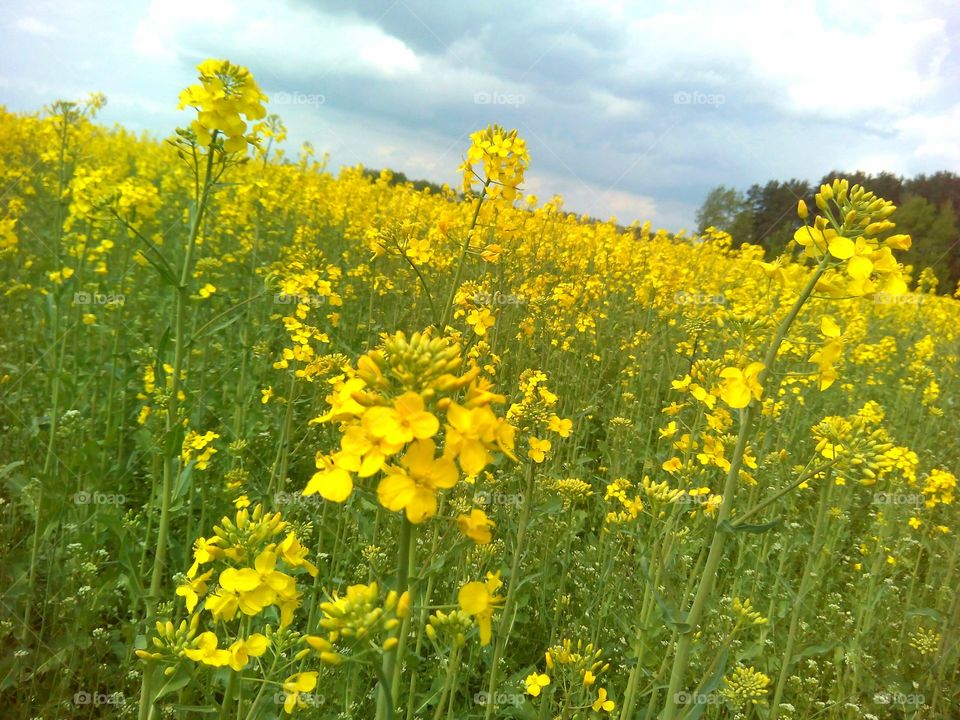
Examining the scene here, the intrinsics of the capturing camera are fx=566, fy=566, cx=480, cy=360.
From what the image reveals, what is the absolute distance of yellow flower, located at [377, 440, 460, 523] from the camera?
1100mm

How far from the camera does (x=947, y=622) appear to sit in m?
3.37

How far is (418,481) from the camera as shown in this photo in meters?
1.14

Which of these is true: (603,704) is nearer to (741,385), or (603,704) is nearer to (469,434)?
(741,385)

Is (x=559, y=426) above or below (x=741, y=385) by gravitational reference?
below

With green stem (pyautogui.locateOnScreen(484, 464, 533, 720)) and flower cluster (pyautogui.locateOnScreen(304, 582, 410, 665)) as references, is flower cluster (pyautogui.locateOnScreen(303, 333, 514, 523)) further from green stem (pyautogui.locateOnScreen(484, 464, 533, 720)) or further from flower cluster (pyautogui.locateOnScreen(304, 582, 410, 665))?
green stem (pyautogui.locateOnScreen(484, 464, 533, 720))

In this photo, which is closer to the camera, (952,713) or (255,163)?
(952,713)

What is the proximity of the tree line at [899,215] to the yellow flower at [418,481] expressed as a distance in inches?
686

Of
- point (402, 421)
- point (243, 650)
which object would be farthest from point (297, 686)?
point (402, 421)

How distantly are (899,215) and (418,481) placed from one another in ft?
78.7

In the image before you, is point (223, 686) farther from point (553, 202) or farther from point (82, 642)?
point (553, 202)

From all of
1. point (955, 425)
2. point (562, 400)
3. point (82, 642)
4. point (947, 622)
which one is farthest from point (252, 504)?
point (955, 425)

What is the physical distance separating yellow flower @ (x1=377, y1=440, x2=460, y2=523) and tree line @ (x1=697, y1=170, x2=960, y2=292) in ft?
57.1

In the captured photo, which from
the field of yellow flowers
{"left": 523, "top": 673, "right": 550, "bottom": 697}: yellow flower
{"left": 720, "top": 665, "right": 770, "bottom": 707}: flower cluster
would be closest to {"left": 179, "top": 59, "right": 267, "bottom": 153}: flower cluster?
the field of yellow flowers

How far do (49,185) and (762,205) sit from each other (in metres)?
22.1
